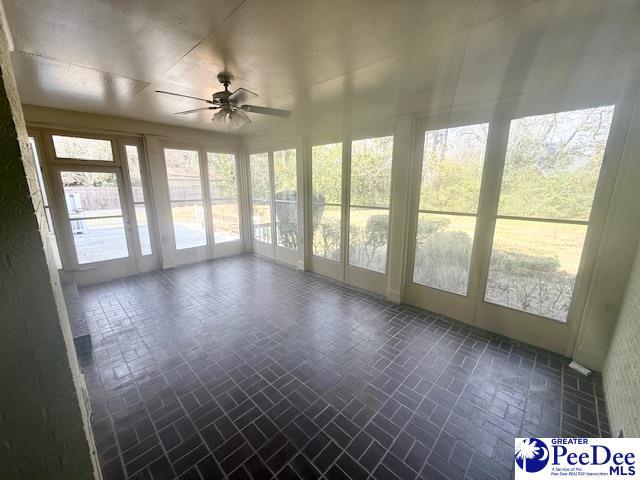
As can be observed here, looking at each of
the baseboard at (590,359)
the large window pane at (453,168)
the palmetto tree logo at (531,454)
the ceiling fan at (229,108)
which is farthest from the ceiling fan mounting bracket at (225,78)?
the baseboard at (590,359)

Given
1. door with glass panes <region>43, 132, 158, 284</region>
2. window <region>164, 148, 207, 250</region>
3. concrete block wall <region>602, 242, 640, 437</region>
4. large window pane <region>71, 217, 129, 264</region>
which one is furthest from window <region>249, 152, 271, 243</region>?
concrete block wall <region>602, 242, 640, 437</region>

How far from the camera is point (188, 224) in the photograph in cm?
571

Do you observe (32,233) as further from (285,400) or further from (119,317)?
(119,317)

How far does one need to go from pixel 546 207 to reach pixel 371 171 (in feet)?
7.24

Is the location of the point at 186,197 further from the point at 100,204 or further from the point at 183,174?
the point at 100,204

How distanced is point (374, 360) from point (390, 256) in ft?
5.61

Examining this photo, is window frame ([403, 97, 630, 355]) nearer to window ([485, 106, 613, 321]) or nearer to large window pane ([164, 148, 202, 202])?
window ([485, 106, 613, 321])

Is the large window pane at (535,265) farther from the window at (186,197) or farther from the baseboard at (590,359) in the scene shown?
the window at (186,197)

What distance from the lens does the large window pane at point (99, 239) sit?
447cm

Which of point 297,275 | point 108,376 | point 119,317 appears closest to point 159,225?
point 119,317

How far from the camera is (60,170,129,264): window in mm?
4352

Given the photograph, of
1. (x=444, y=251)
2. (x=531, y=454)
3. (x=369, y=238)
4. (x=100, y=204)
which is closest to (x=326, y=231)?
(x=369, y=238)

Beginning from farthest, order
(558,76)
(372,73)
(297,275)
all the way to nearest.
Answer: (297,275) < (372,73) < (558,76)

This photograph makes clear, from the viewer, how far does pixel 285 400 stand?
2178 millimetres
